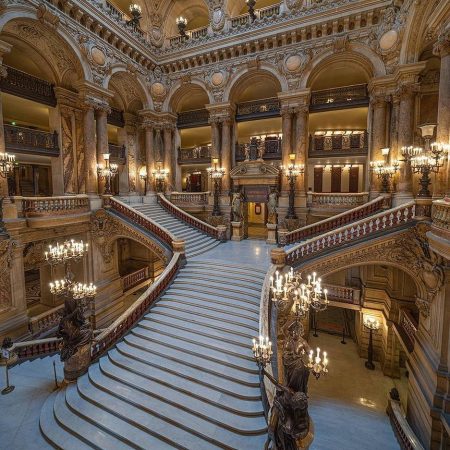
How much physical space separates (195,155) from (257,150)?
16.2ft

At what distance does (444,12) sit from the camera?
6.83 metres

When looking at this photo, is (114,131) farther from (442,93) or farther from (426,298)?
(426,298)

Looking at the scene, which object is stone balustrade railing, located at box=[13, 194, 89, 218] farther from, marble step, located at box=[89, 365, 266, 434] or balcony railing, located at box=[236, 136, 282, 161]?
balcony railing, located at box=[236, 136, 282, 161]

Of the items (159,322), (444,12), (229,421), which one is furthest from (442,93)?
(159,322)

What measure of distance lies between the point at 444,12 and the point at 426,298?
26.5ft

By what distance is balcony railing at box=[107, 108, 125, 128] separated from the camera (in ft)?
52.1

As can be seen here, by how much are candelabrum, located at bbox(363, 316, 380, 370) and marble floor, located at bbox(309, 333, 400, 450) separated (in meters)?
0.26

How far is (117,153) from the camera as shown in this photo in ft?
53.6

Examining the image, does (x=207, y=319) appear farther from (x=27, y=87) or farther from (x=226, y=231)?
(x=27, y=87)

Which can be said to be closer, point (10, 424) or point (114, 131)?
point (10, 424)

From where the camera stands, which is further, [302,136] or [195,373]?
[302,136]

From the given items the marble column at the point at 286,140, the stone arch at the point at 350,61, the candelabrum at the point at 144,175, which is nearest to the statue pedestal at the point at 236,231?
the marble column at the point at 286,140

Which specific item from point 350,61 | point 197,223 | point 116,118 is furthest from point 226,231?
point 350,61

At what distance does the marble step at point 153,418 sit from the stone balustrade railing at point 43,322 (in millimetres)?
4829
